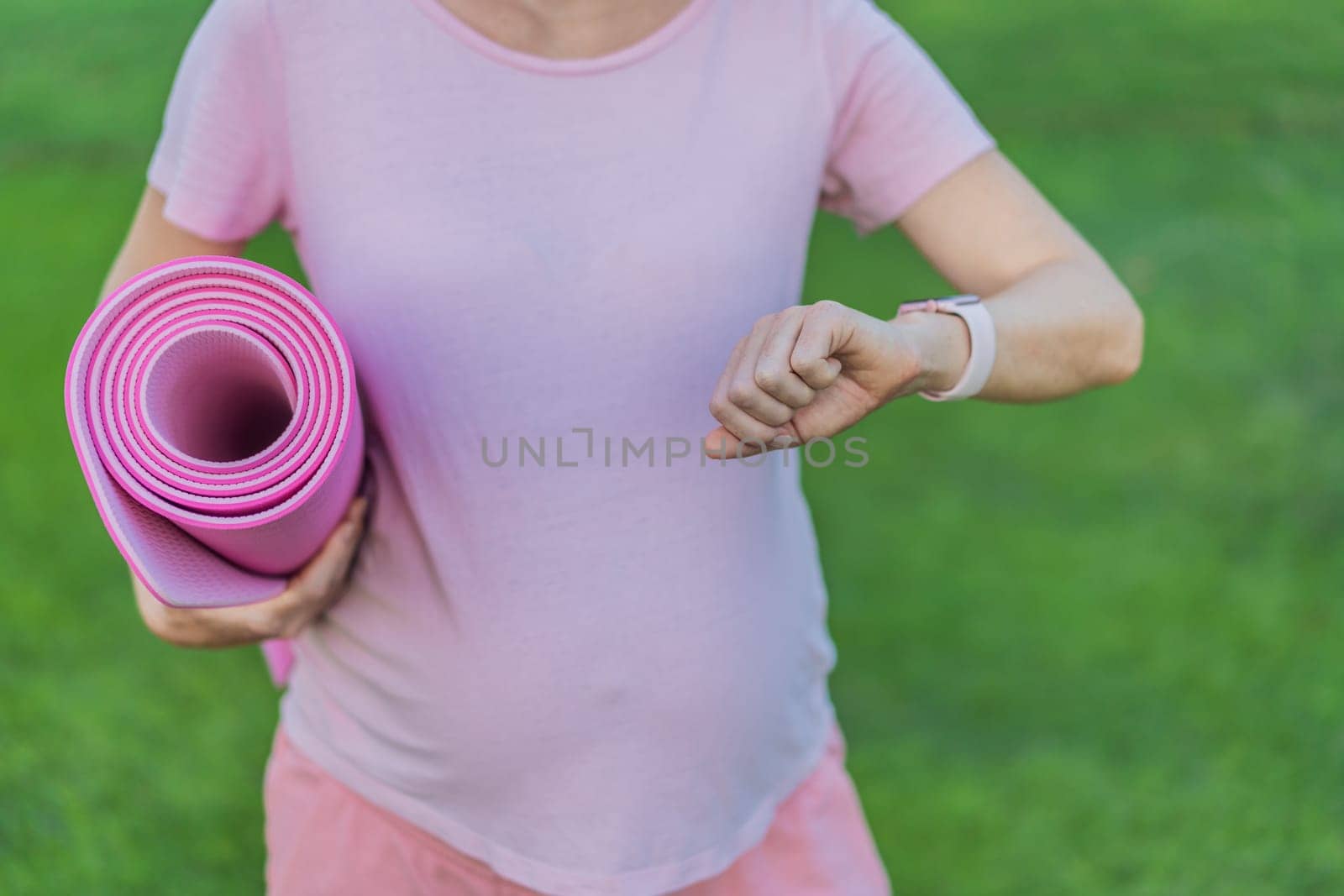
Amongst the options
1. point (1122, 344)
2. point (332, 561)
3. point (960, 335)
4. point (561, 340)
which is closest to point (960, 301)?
point (960, 335)

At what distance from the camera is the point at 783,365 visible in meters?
0.87

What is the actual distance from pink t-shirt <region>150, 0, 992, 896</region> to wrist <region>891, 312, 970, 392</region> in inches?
5.8

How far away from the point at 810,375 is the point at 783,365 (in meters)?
0.03

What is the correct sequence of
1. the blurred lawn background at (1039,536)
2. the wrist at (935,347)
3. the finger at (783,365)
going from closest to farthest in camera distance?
the finger at (783,365)
the wrist at (935,347)
the blurred lawn background at (1039,536)

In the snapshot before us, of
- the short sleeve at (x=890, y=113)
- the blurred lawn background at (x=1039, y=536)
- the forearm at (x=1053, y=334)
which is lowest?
the blurred lawn background at (x=1039, y=536)

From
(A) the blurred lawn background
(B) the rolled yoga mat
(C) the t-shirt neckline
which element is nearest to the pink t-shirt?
(C) the t-shirt neckline

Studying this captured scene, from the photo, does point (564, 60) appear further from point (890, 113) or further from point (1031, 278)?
point (1031, 278)

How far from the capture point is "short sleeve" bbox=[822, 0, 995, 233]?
109cm

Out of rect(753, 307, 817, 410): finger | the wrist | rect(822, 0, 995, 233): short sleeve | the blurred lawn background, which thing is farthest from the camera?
the blurred lawn background

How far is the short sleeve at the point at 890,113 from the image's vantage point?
109 cm

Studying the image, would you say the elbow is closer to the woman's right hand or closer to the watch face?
the watch face

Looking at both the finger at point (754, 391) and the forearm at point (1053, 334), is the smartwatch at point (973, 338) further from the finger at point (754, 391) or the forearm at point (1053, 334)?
the finger at point (754, 391)

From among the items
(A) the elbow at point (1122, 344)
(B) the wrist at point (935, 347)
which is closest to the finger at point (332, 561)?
(B) the wrist at point (935, 347)

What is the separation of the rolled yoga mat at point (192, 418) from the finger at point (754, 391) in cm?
29
